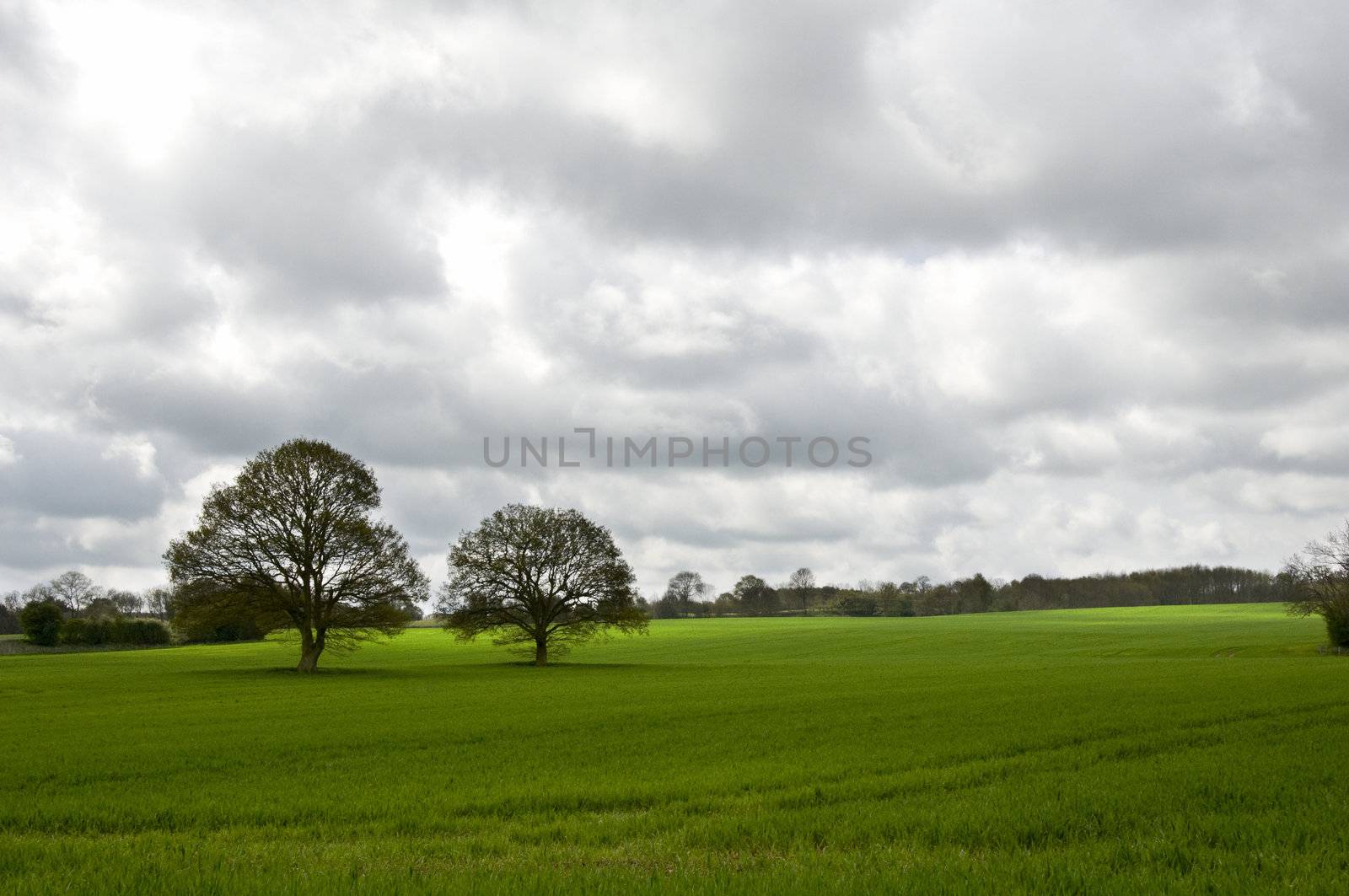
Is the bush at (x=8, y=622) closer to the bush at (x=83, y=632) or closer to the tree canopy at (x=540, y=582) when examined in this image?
the bush at (x=83, y=632)

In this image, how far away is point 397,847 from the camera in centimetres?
1072

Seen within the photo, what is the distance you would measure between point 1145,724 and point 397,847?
61.2 feet

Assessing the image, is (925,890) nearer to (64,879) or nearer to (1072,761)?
(64,879)

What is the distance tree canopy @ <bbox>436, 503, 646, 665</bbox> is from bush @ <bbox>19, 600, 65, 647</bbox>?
71.1 meters

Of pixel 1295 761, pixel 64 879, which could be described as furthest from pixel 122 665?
pixel 1295 761

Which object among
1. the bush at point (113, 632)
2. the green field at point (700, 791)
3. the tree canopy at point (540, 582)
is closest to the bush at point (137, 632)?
the bush at point (113, 632)

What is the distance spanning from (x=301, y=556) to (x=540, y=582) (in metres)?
18.8

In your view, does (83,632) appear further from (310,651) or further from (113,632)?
(310,651)

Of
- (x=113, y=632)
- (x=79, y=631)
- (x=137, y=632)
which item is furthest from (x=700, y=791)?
(x=137, y=632)

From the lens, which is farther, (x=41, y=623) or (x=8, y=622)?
(x=8, y=622)

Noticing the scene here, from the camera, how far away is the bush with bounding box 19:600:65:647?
108375mm

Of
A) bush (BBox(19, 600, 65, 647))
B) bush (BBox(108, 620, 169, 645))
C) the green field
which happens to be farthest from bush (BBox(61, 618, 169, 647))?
the green field

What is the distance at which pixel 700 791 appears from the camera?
1433 centimetres

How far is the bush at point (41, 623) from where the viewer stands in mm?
108375
